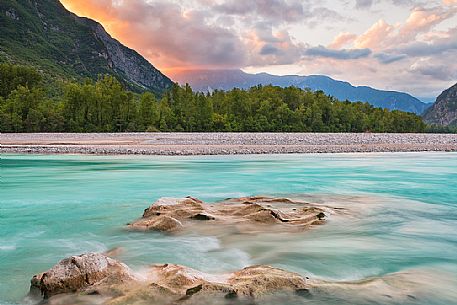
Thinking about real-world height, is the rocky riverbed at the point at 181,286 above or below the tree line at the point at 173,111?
below

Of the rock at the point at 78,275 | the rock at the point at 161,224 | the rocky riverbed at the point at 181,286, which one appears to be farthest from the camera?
the rock at the point at 161,224

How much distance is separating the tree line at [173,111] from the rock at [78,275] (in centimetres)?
7299

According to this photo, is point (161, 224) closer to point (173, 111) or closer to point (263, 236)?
point (263, 236)

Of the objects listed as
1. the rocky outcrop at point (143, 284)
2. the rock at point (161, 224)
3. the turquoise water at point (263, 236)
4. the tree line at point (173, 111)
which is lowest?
the turquoise water at point (263, 236)

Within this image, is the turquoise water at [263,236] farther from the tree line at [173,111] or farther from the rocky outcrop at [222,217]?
the tree line at [173,111]

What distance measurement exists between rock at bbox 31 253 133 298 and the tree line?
73.0 meters

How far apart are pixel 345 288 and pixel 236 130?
8663 centimetres

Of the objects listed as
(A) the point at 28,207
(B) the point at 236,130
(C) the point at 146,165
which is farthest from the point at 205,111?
(A) the point at 28,207

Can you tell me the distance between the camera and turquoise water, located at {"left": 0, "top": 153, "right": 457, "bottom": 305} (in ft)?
23.6

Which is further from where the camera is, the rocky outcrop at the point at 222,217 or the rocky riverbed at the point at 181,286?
the rocky outcrop at the point at 222,217

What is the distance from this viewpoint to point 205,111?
294 feet

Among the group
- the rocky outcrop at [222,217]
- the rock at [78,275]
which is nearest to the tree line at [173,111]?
the rocky outcrop at [222,217]

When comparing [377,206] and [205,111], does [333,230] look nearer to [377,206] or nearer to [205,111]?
[377,206]

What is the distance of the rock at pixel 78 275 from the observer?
551cm
